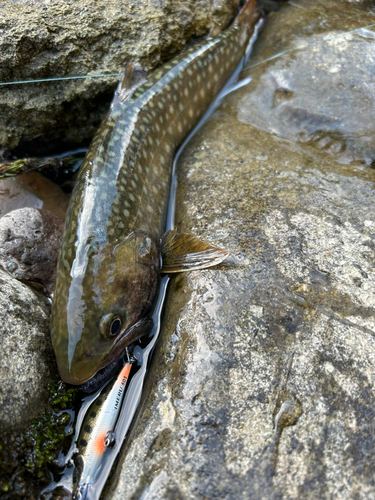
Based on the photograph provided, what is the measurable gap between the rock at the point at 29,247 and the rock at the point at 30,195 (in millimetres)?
388

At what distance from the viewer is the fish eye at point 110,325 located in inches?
108

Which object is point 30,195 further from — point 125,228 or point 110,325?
point 110,325

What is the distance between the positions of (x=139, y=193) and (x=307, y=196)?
143 cm

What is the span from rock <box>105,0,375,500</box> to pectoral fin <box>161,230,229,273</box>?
0.08 m

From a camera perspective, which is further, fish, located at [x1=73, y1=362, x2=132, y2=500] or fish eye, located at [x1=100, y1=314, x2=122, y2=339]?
fish eye, located at [x1=100, y1=314, x2=122, y2=339]

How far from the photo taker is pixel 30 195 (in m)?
4.05

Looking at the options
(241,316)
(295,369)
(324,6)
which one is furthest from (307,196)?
(324,6)

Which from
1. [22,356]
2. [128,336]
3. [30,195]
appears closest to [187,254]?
[128,336]

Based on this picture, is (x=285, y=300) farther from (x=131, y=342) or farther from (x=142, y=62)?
(x=142, y=62)

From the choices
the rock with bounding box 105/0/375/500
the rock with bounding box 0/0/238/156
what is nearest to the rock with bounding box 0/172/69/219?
the rock with bounding box 0/0/238/156

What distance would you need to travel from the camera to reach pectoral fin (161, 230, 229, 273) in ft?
9.89

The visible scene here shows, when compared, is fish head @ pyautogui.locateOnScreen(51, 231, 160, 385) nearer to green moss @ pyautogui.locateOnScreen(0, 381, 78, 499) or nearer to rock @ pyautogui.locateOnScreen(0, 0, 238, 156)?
green moss @ pyautogui.locateOnScreen(0, 381, 78, 499)

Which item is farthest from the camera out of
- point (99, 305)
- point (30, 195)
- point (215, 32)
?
point (215, 32)

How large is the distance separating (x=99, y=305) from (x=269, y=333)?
1.16 metres
